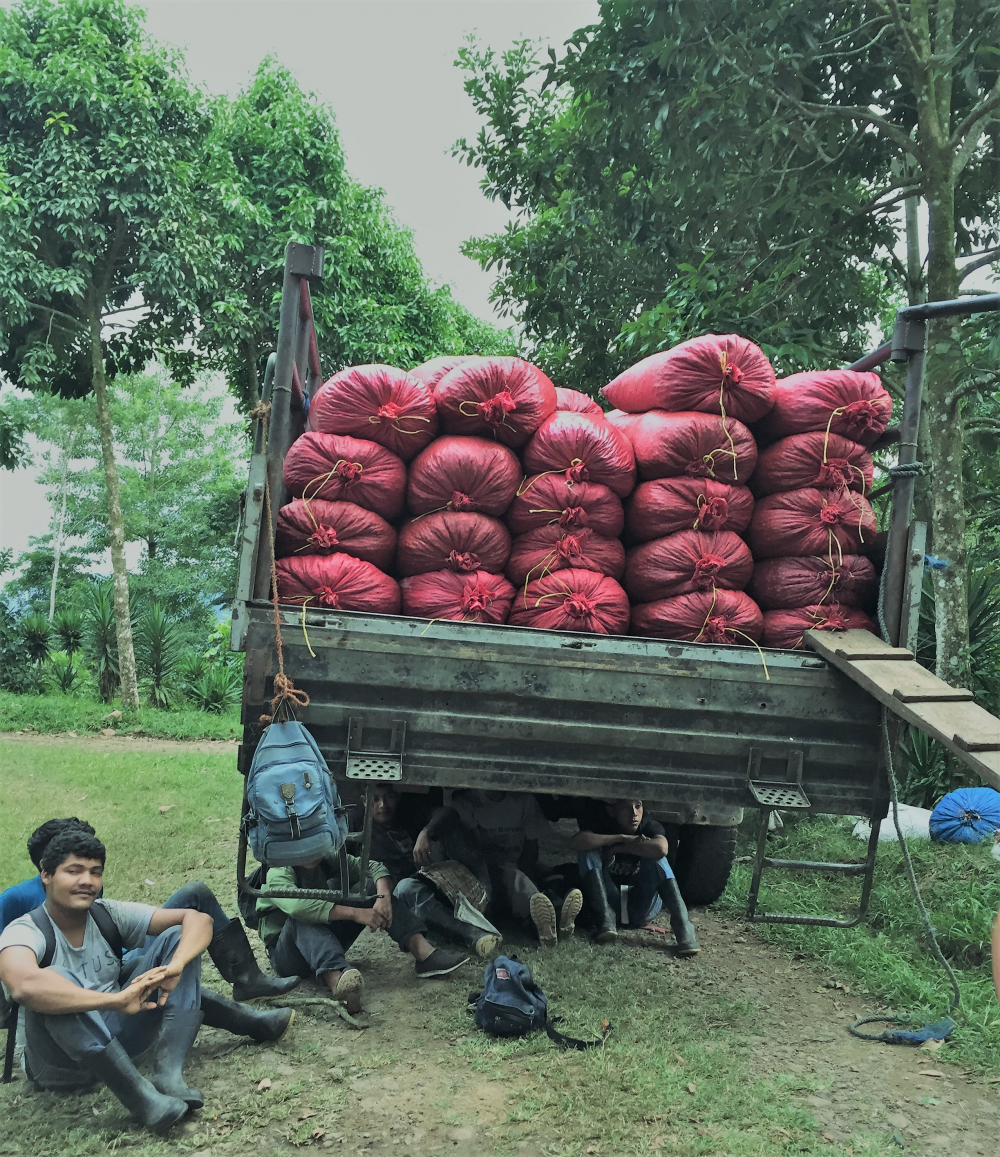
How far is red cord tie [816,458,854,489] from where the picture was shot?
3547 mm

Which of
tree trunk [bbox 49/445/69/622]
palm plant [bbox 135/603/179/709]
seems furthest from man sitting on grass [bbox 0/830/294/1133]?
tree trunk [bbox 49/445/69/622]

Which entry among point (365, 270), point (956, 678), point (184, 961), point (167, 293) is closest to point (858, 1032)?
point (184, 961)

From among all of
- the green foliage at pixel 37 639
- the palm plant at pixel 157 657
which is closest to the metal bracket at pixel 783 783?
the palm plant at pixel 157 657

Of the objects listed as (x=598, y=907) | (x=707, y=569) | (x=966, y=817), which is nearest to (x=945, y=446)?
(x=966, y=817)

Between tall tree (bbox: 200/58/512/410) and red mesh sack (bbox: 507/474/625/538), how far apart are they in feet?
31.5

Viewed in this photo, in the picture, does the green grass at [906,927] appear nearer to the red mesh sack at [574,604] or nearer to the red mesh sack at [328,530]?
the red mesh sack at [574,604]

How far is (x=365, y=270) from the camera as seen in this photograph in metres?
14.0

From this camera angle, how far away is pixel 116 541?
39.3 ft

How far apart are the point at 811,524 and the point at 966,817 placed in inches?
103

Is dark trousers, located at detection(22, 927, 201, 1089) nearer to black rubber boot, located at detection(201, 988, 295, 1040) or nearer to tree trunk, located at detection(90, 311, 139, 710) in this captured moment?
black rubber boot, located at detection(201, 988, 295, 1040)

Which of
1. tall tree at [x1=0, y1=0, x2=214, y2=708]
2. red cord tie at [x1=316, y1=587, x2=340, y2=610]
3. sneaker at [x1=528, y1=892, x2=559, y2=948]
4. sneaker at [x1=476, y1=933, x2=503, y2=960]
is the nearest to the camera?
→ red cord tie at [x1=316, y1=587, x2=340, y2=610]

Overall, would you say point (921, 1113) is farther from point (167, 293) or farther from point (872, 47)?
point (167, 293)

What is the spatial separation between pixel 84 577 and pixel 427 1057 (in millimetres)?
23794

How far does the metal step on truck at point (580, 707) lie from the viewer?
3.13 metres
